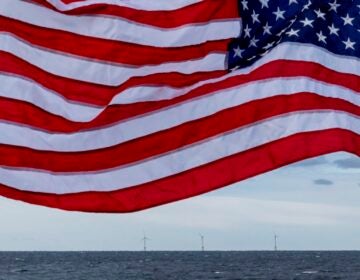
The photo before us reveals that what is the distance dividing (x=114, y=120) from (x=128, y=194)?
90 cm

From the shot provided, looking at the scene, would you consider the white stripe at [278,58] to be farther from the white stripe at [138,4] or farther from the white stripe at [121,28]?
the white stripe at [138,4]

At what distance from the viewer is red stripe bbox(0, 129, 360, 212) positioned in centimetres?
1032

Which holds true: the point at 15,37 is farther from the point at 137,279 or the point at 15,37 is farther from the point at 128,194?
the point at 137,279

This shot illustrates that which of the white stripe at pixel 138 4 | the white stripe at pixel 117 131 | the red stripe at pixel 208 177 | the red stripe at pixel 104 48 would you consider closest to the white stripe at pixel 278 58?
the white stripe at pixel 117 131

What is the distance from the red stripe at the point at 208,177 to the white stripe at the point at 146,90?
883 millimetres

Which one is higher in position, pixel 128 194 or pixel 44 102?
pixel 44 102

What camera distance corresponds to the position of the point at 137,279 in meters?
130

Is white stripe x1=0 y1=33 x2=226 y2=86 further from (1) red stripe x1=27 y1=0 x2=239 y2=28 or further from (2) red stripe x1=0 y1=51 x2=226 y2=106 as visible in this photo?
(1) red stripe x1=27 y1=0 x2=239 y2=28

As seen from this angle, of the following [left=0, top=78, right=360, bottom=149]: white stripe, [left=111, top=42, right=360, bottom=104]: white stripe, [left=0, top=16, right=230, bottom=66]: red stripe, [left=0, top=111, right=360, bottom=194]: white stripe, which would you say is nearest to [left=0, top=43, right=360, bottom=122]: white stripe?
[left=111, top=42, right=360, bottom=104]: white stripe

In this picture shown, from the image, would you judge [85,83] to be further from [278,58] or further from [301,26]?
[301,26]

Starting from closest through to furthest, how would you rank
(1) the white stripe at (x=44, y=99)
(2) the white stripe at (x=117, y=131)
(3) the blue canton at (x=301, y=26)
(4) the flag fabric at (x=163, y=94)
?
1. (4) the flag fabric at (x=163, y=94)
2. (3) the blue canton at (x=301, y=26)
3. (2) the white stripe at (x=117, y=131)
4. (1) the white stripe at (x=44, y=99)

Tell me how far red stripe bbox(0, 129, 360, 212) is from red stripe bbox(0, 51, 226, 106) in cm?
107

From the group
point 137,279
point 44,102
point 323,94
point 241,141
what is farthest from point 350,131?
point 137,279

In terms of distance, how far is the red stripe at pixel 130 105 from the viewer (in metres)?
10.6
